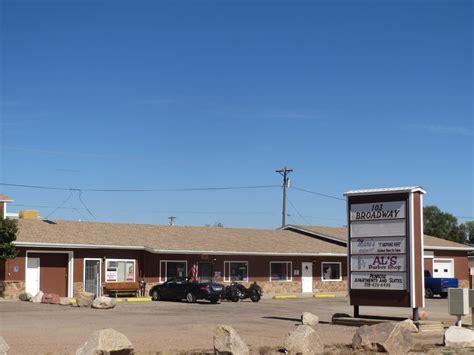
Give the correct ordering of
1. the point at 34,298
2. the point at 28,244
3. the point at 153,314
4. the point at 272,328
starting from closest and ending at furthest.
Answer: the point at 272,328 < the point at 153,314 < the point at 34,298 < the point at 28,244

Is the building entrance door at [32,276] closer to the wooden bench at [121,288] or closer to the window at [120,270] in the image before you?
the wooden bench at [121,288]

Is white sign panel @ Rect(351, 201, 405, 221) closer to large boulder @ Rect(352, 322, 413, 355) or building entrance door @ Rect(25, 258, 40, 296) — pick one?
large boulder @ Rect(352, 322, 413, 355)

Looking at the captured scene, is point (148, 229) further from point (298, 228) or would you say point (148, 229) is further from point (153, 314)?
point (153, 314)

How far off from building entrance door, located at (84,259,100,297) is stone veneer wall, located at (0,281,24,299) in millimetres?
3768

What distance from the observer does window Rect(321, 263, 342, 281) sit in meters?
49.7

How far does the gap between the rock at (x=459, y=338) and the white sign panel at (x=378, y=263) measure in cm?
539

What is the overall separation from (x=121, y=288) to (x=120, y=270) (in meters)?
1.75

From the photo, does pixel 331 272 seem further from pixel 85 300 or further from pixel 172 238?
pixel 85 300

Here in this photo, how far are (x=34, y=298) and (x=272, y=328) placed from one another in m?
16.7

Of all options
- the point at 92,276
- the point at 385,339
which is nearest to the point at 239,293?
the point at 92,276

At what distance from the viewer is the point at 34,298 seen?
33938mm

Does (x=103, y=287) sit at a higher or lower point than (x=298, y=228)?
lower

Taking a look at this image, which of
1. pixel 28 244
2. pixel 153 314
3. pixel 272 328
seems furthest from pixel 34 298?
pixel 272 328

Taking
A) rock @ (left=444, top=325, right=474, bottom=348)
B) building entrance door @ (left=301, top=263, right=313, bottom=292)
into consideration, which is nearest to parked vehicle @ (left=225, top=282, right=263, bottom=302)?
building entrance door @ (left=301, top=263, right=313, bottom=292)
